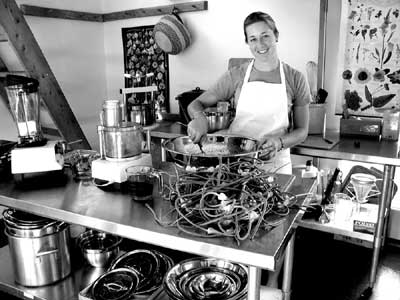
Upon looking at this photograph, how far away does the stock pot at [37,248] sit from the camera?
175 centimetres

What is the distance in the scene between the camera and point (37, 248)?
1.76 metres

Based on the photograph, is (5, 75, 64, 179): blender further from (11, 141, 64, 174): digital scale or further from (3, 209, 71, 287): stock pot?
(3, 209, 71, 287): stock pot

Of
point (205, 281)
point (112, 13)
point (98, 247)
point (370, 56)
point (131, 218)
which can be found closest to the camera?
point (131, 218)

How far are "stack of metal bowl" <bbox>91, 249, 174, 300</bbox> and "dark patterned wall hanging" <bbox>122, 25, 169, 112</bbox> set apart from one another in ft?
7.89

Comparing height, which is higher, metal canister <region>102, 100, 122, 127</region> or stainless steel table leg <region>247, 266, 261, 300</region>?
metal canister <region>102, 100, 122, 127</region>

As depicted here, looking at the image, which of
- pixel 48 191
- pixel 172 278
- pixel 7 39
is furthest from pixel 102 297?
pixel 7 39

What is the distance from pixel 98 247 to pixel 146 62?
269cm

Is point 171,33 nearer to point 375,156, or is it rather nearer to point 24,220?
point 375,156

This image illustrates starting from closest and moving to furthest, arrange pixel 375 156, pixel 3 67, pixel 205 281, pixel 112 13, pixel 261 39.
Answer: pixel 205 281
pixel 261 39
pixel 375 156
pixel 3 67
pixel 112 13

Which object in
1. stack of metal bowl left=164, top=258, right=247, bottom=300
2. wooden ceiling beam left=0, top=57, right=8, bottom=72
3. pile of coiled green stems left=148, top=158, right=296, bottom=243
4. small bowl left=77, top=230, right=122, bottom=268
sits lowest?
small bowl left=77, top=230, right=122, bottom=268

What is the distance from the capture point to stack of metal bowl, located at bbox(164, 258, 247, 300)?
149 centimetres

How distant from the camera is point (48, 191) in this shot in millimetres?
1664

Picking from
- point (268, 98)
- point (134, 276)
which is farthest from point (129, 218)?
point (268, 98)

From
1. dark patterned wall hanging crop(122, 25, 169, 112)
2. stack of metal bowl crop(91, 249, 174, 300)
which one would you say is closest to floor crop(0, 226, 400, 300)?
stack of metal bowl crop(91, 249, 174, 300)
